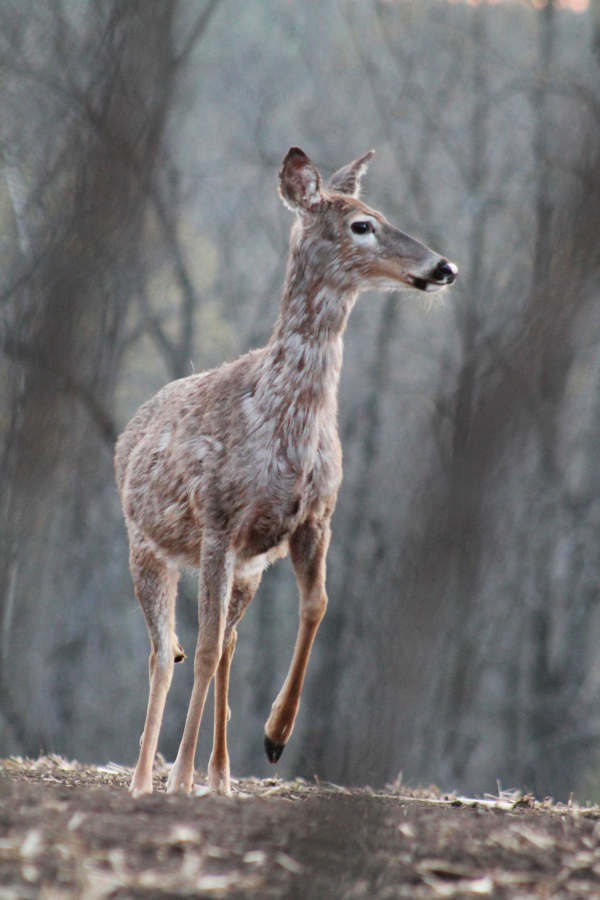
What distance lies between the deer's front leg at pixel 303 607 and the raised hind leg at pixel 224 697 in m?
0.32

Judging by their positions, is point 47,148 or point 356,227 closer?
point 47,148

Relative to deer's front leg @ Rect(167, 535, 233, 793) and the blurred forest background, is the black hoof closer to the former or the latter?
deer's front leg @ Rect(167, 535, 233, 793)

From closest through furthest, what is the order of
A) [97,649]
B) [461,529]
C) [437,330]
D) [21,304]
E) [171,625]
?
[461,529] → [21,304] → [171,625] → [437,330] → [97,649]

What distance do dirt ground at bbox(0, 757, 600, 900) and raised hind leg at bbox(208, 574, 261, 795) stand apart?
1.30 m

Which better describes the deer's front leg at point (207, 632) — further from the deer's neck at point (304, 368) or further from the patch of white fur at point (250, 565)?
the deer's neck at point (304, 368)

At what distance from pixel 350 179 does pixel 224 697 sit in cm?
298

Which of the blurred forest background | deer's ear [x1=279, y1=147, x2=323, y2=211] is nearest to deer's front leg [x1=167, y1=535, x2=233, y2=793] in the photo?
deer's ear [x1=279, y1=147, x2=323, y2=211]

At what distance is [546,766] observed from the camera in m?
14.9

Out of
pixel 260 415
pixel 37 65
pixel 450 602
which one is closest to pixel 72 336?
pixel 37 65

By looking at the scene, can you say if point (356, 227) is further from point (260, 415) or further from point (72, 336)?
point (72, 336)

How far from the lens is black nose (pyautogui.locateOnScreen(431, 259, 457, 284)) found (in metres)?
4.54

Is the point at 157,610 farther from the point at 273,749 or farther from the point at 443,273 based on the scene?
the point at 443,273

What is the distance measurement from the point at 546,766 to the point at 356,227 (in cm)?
1230

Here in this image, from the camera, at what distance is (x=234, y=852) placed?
2.66m
